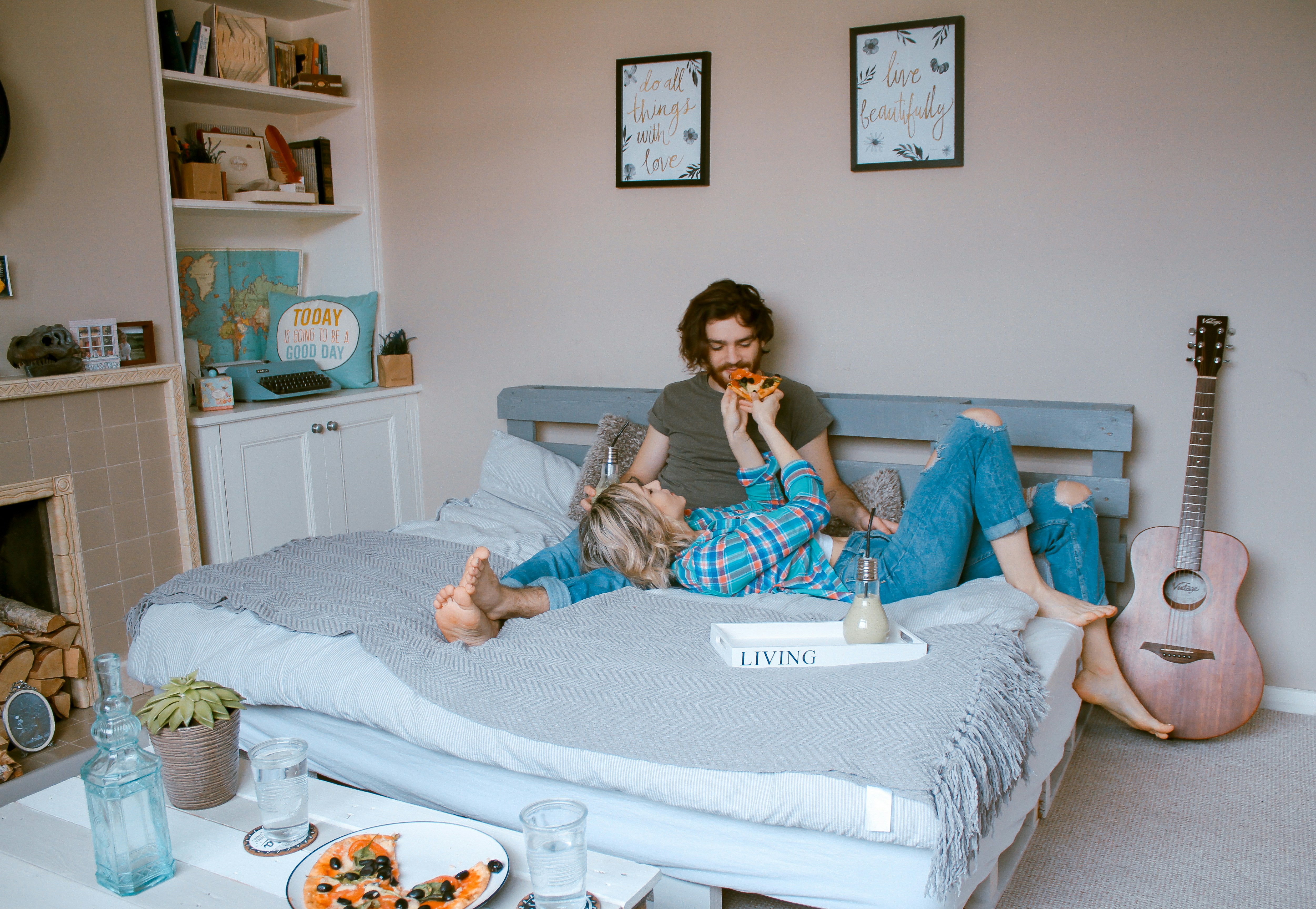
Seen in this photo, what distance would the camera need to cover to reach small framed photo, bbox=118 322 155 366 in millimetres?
2766

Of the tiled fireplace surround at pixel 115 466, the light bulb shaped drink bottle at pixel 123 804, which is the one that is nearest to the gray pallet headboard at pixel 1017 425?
the tiled fireplace surround at pixel 115 466

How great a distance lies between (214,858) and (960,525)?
153cm

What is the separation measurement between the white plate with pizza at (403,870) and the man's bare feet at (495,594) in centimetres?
56

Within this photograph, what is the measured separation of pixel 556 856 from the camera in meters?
1.14

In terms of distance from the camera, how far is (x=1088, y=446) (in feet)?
8.22

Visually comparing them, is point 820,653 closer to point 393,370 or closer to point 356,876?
point 356,876

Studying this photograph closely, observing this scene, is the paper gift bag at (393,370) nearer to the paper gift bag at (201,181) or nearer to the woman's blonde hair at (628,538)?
the paper gift bag at (201,181)

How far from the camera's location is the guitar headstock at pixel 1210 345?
239 centimetres

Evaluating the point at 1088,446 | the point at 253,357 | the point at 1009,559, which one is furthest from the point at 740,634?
the point at 253,357

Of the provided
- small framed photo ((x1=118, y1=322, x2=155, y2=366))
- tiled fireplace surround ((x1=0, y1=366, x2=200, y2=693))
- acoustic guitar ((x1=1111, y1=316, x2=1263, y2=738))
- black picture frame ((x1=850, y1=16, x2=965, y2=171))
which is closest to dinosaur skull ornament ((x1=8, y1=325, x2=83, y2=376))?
tiled fireplace surround ((x1=0, y1=366, x2=200, y2=693))

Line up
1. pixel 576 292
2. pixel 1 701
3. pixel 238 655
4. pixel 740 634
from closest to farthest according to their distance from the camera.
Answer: pixel 740 634, pixel 238 655, pixel 1 701, pixel 576 292

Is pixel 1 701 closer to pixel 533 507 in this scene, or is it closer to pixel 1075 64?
pixel 533 507

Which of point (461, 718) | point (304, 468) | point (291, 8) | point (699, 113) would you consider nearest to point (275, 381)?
point (304, 468)

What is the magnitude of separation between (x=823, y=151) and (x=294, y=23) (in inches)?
82.2
